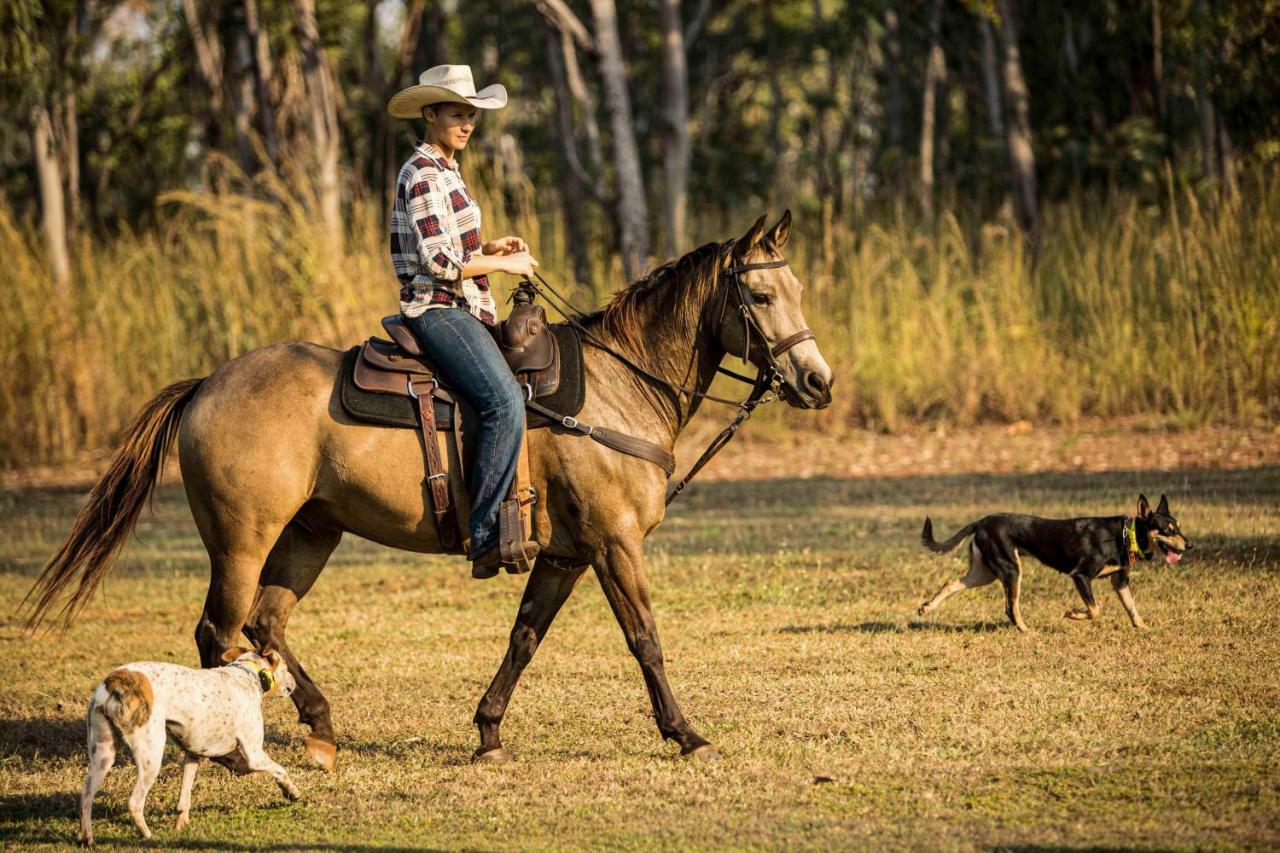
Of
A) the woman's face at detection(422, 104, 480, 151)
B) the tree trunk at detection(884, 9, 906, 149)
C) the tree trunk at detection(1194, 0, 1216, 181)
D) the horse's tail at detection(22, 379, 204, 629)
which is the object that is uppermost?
the tree trunk at detection(884, 9, 906, 149)

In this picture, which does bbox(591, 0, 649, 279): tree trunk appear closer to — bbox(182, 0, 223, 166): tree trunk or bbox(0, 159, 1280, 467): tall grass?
bbox(0, 159, 1280, 467): tall grass

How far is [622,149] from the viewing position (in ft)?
60.1

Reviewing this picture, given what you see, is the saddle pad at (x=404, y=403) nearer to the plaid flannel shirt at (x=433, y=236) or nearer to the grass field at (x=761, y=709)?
the plaid flannel shirt at (x=433, y=236)

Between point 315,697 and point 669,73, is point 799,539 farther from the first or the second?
point 669,73

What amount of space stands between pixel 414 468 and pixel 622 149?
41.8 feet

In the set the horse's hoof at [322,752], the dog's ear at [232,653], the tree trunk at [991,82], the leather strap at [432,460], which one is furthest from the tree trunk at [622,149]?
the dog's ear at [232,653]

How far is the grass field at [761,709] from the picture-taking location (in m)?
5.35

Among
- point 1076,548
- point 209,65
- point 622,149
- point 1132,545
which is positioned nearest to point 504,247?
point 1076,548

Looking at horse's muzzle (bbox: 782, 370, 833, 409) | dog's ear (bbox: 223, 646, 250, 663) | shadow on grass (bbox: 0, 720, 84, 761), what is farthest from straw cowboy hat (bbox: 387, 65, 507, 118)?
shadow on grass (bbox: 0, 720, 84, 761)

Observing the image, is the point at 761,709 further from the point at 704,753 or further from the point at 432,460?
the point at 432,460

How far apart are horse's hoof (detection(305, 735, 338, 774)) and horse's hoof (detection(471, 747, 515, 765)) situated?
61 centimetres

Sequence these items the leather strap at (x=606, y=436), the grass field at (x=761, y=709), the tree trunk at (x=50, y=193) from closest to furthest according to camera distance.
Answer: the grass field at (x=761, y=709)
the leather strap at (x=606, y=436)
the tree trunk at (x=50, y=193)

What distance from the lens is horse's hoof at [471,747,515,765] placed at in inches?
248

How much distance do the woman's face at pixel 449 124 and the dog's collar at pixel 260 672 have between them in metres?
2.30
